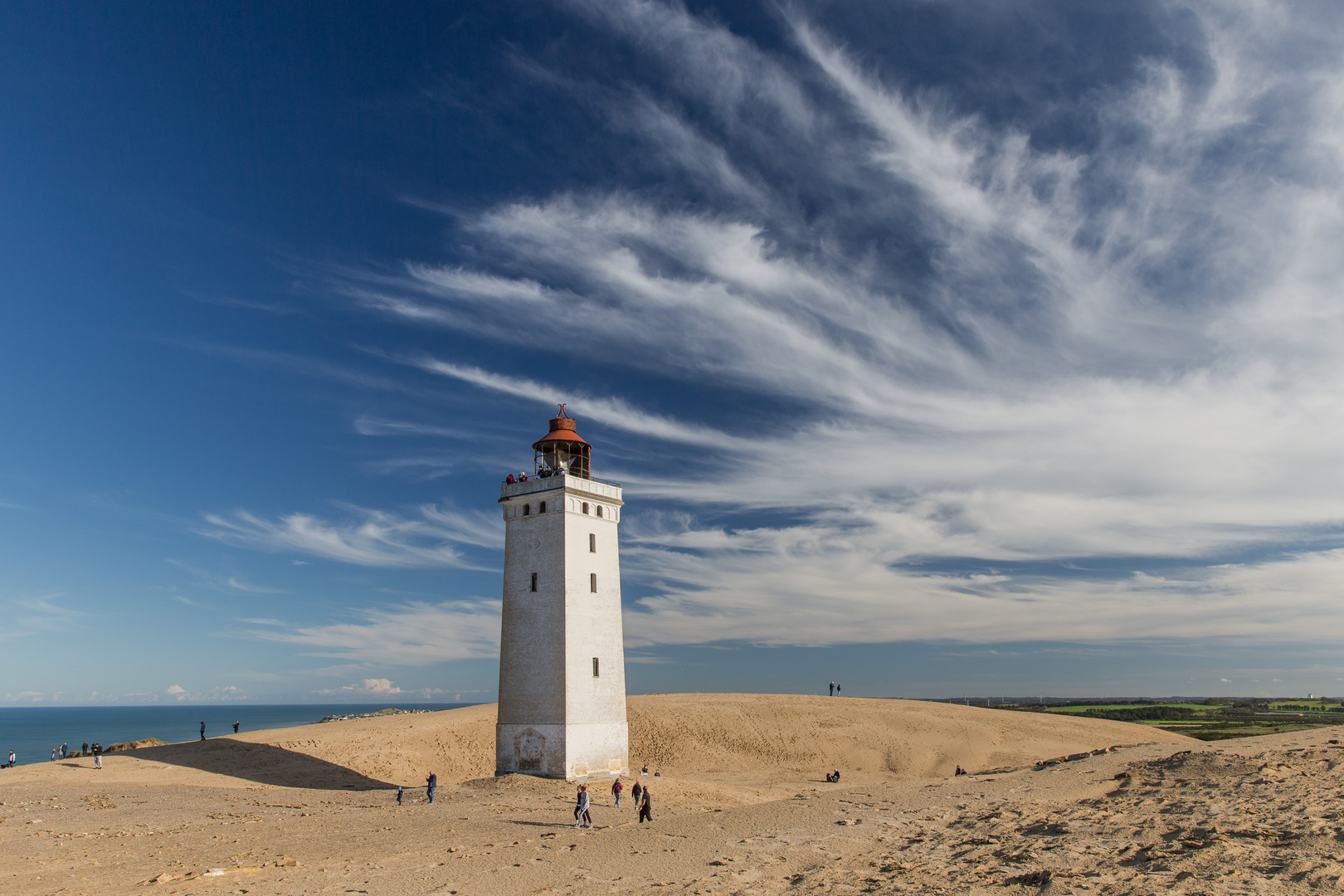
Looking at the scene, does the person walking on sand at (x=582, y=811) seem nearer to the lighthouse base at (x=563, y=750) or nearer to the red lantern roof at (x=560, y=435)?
the lighthouse base at (x=563, y=750)

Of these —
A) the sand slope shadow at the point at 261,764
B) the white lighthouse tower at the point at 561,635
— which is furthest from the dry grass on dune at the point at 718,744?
the white lighthouse tower at the point at 561,635

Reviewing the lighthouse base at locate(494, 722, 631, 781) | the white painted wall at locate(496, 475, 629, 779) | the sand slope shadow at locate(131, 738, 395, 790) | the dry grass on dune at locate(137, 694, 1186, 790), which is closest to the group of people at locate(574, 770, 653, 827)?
the lighthouse base at locate(494, 722, 631, 781)

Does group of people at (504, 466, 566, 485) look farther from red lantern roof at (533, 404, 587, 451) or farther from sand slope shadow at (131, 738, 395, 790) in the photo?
sand slope shadow at (131, 738, 395, 790)

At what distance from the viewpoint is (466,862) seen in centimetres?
2055

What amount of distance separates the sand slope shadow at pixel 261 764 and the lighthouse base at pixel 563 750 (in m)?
9.37

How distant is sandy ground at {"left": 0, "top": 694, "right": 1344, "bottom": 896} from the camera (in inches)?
685

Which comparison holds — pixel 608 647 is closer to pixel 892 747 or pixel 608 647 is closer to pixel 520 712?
pixel 520 712

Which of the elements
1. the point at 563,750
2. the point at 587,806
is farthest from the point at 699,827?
the point at 563,750

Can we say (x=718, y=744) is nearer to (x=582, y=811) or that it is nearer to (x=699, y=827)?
(x=582, y=811)

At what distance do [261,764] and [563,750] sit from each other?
21.1 meters

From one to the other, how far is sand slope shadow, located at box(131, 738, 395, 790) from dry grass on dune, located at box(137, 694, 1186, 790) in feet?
0.27

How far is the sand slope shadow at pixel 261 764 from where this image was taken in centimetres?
3925

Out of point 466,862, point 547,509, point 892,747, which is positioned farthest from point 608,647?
point 892,747

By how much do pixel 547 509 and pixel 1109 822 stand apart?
23.0 m
